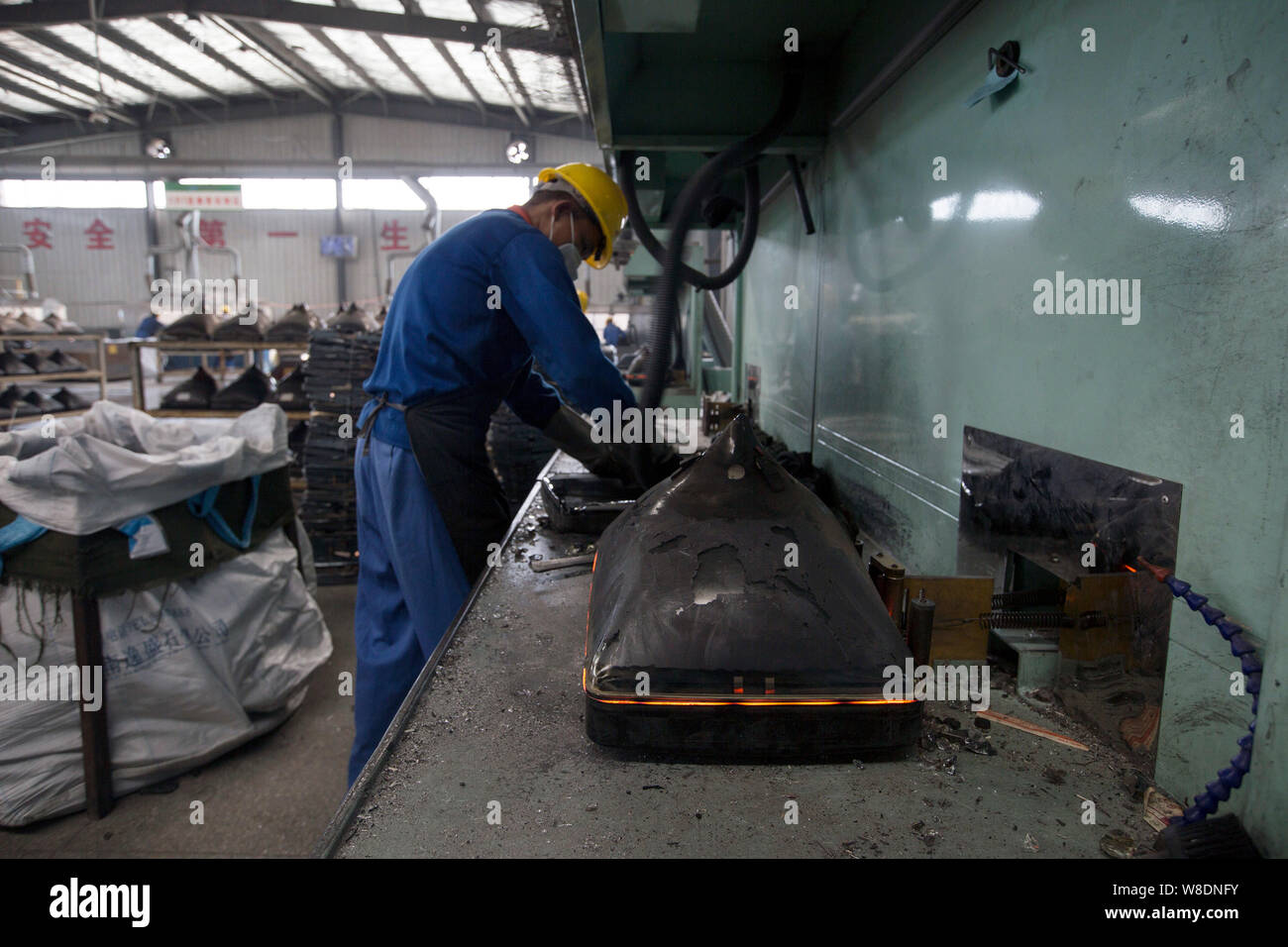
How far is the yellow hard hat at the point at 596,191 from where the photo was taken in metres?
1.84

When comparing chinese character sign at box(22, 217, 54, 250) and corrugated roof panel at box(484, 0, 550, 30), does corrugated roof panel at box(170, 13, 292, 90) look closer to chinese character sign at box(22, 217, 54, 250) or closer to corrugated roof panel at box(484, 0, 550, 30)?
corrugated roof panel at box(484, 0, 550, 30)

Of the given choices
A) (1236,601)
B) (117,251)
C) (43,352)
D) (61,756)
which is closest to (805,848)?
(1236,601)

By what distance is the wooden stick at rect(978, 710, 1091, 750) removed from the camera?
0.88m

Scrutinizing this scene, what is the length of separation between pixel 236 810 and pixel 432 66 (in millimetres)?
9378

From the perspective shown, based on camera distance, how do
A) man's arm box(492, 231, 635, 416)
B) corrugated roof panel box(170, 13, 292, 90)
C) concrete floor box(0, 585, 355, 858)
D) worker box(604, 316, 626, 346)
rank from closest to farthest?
man's arm box(492, 231, 635, 416) < concrete floor box(0, 585, 355, 858) < corrugated roof panel box(170, 13, 292, 90) < worker box(604, 316, 626, 346)

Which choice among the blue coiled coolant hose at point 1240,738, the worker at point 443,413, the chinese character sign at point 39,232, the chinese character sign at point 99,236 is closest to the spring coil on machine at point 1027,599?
the blue coiled coolant hose at point 1240,738

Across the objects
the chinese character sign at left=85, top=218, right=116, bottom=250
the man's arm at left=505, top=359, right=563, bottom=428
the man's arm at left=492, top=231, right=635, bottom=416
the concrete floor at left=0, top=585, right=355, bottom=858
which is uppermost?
the chinese character sign at left=85, top=218, right=116, bottom=250

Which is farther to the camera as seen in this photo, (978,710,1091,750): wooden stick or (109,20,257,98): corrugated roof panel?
(109,20,257,98): corrugated roof panel

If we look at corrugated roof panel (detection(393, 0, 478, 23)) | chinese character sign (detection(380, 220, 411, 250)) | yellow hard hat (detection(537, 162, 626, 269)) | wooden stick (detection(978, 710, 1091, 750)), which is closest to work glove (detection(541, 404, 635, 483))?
yellow hard hat (detection(537, 162, 626, 269))

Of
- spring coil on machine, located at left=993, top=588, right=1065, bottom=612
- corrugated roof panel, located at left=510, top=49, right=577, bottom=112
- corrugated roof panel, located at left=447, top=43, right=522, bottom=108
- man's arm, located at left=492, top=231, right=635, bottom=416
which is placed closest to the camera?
spring coil on machine, located at left=993, top=588, right=1065, bottom=612

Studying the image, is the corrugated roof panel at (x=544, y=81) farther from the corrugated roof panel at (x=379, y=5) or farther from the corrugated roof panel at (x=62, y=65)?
the corrugated roof panel at (x=62, y=65)

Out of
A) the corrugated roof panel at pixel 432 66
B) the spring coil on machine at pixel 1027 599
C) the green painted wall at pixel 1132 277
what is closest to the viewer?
the green painted wall at pixel 1132 277

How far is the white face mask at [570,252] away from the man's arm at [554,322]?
0.59ft

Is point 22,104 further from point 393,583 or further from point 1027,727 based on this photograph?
point 1027,727
